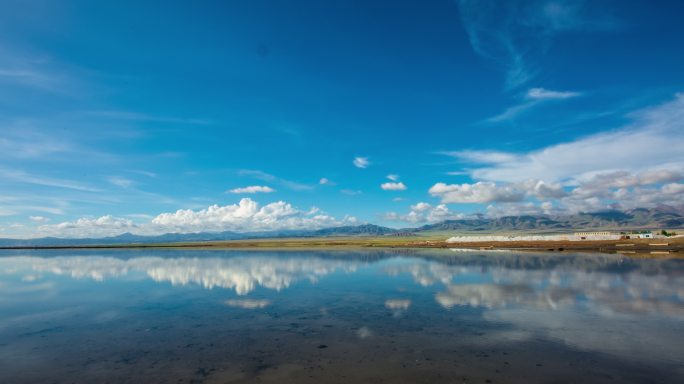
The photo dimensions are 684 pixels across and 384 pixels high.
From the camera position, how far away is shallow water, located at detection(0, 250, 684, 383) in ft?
51.3

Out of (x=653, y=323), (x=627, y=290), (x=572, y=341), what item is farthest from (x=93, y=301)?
(x=627, y=290)

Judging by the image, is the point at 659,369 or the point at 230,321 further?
the point at 230,321

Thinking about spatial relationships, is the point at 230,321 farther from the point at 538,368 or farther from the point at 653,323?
the point at 653,323

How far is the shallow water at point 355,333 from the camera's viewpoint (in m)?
15.6

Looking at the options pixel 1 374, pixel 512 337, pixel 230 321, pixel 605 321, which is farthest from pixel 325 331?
pixel 605 321

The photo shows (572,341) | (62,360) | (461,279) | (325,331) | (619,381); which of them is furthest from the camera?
(461,279)

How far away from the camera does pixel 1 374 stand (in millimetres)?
16188

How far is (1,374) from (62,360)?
7.18 feet

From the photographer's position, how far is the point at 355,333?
21.7 meters

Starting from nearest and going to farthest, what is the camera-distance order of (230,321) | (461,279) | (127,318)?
(230,321)
(127,318)
(461,279)

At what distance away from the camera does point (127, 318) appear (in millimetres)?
27359

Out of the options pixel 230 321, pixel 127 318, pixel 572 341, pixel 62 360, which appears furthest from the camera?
pixel 127 318

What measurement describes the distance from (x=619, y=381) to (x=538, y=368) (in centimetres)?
273

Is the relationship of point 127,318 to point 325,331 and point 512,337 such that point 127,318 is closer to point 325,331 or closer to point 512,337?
point 325,331
